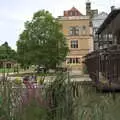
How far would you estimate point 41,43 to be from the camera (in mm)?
63281

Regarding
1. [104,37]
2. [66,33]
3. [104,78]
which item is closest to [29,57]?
[104,37]

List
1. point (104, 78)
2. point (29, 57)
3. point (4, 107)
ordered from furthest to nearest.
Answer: point (29, 57) → point (104, 78) → point (4, 107)

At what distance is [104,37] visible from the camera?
160 ft

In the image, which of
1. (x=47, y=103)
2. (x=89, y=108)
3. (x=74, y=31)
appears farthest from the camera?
(x=74, y=31)

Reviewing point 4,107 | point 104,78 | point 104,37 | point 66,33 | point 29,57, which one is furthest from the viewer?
point 66,33

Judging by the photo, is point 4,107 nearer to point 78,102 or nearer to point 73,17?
point 78,102

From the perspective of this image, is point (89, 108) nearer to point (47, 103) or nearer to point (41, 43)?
point (47, 103)

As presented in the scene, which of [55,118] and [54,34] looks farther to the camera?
[54,34]

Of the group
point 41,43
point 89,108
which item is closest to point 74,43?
point 41,43

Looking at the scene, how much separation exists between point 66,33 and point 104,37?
3622 centimetres

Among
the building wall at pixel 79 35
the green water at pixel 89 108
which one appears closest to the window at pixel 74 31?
the building wall at pixel 79 35

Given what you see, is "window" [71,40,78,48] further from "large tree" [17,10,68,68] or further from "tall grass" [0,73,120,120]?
"tall grass" [0,73,120,120]

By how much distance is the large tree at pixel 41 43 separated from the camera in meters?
62.7

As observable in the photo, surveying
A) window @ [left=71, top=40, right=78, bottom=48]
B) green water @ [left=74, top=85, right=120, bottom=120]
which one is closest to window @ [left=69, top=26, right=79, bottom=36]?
window @ [left=71, top=40, right=78, bottom=48]
